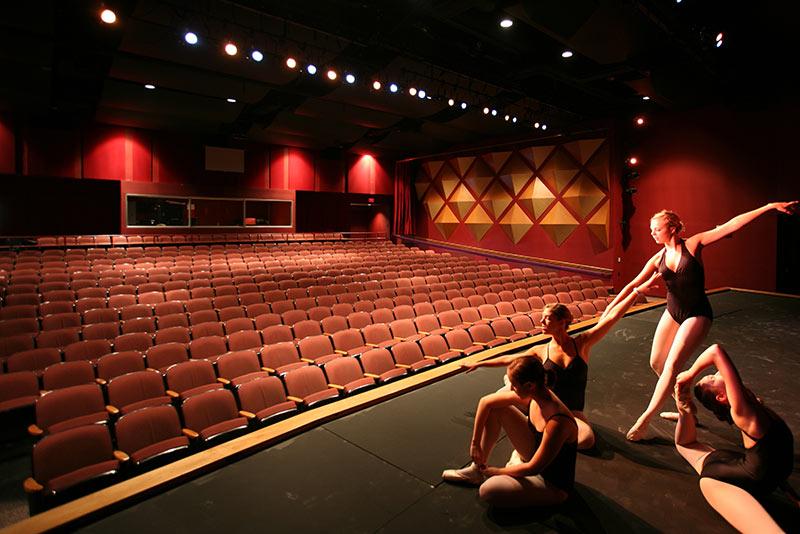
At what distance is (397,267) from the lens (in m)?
8.87

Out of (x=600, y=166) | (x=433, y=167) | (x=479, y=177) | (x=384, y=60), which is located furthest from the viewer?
(x=433, y=167)

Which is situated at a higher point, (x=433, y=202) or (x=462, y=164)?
(x=462, y=164)

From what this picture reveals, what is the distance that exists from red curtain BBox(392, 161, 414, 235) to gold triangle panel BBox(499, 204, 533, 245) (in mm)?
3252

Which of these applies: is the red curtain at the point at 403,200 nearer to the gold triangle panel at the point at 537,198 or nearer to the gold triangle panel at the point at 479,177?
the gold triangle panel at the point at 479,177

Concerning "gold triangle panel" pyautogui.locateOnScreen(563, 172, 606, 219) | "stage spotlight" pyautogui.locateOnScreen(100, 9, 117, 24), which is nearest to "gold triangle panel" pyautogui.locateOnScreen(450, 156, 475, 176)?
"gold triangle panel" pyautogui.locateOnScreen(563, 172, 606, 219)

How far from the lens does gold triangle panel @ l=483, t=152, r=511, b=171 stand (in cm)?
1167

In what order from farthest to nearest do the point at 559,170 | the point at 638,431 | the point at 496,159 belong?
the point at 496,159, the point at 559,170, the point at 638,431

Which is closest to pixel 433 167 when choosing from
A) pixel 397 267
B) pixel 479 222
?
pixel 479 222

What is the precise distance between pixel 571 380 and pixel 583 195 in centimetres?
885

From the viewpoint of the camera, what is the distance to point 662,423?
247 cm

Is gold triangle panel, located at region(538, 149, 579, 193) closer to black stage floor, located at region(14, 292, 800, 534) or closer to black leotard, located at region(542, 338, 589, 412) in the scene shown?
black stage floor, located at region(14, 292, 800, 534)

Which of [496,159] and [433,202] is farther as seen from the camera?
[433,202]

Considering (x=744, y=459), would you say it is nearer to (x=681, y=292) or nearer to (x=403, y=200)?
Result: (x=681, y=292)

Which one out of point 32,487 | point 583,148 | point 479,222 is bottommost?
point 32,487
